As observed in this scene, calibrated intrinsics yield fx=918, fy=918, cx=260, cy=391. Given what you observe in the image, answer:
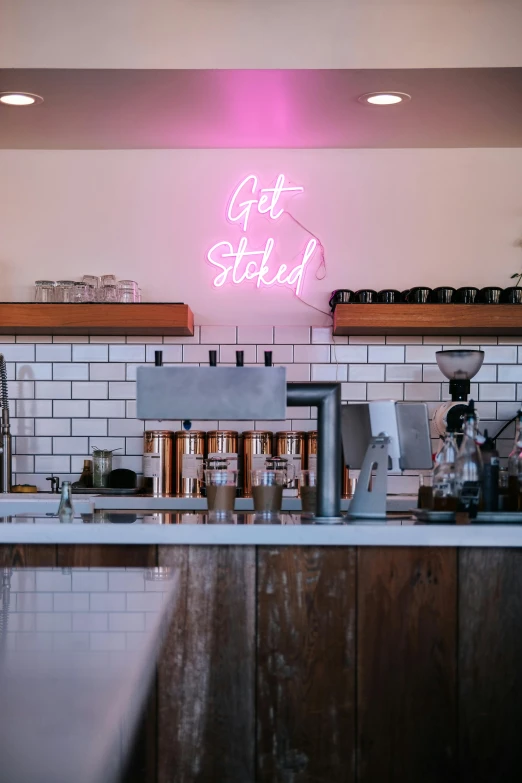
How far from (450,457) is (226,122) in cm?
241

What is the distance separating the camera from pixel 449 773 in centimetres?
234

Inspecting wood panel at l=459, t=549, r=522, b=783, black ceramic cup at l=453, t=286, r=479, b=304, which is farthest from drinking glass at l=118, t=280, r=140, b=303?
wood panel at l=459, t=549, r=522, b=783

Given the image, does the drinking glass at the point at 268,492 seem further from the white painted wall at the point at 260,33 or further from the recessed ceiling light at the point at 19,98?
the recessed ceiling light at the point at 19,98

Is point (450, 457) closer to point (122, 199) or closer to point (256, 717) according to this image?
point (256, 717)

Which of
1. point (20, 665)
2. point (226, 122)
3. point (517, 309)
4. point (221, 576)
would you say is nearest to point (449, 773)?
point (221, 576)

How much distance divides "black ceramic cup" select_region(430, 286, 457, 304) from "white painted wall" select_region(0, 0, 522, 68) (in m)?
1.14

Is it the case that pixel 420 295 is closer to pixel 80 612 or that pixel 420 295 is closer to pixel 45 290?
pixel 45 290

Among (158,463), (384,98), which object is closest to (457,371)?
(384,98)

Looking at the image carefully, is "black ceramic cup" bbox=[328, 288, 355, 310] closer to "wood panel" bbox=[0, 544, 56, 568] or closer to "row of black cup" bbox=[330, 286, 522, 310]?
"row of black cup" bbox=[330, 286, 522, 310]

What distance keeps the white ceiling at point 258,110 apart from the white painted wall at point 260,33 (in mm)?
54

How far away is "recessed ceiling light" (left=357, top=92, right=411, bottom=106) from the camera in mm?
3986

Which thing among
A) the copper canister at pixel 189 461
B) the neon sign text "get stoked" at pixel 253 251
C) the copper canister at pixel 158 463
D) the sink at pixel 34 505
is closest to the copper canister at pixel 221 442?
the copper canister at pixel 189 461

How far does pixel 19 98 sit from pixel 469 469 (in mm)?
2652

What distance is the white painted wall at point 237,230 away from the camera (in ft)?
15.8
